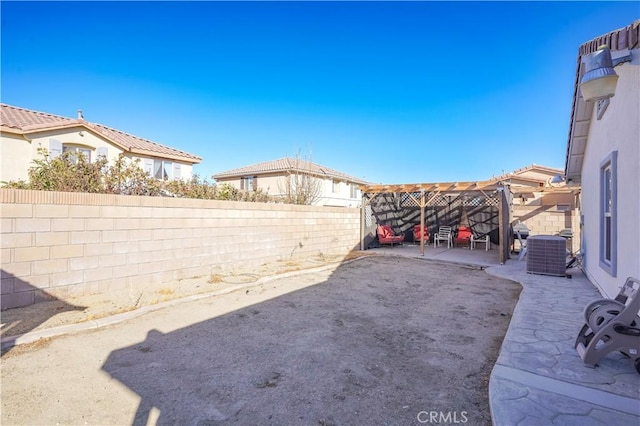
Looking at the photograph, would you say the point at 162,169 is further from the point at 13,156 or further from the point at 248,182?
the point at 248,182

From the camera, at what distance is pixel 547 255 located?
7.26 metres

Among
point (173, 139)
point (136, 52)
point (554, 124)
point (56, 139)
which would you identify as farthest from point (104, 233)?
point (554, 124)

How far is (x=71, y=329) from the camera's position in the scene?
368 cm

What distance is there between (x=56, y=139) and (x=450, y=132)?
18586 millimetres

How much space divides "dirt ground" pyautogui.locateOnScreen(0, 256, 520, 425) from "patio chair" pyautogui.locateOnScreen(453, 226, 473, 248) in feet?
29.5

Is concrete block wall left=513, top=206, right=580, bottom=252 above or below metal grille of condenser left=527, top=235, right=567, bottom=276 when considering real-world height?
above

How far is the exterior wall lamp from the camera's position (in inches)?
113

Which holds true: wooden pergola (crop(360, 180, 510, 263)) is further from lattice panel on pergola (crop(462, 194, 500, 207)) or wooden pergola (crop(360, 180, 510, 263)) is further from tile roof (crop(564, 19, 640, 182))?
tile roof (crop(564, 19, 640, 182))

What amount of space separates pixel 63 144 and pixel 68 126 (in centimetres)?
77

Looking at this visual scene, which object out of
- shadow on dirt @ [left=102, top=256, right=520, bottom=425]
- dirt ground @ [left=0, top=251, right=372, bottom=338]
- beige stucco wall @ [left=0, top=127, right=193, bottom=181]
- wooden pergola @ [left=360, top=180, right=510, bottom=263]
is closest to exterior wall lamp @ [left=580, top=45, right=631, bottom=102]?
shadow on dirt @ [left=102, top=256, right=520, bottom=425]

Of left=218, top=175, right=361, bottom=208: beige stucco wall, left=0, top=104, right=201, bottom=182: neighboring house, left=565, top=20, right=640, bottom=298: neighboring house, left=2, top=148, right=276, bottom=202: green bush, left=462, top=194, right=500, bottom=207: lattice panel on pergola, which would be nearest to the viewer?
left=565, top=20, right=640, bottom=298: neighboring house

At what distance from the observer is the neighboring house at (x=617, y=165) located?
332cm

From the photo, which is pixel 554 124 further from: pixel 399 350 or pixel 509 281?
pixel 399 350

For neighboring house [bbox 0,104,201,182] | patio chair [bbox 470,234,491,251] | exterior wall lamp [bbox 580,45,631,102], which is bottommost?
patio chair [bbox 470,234,491,251]
